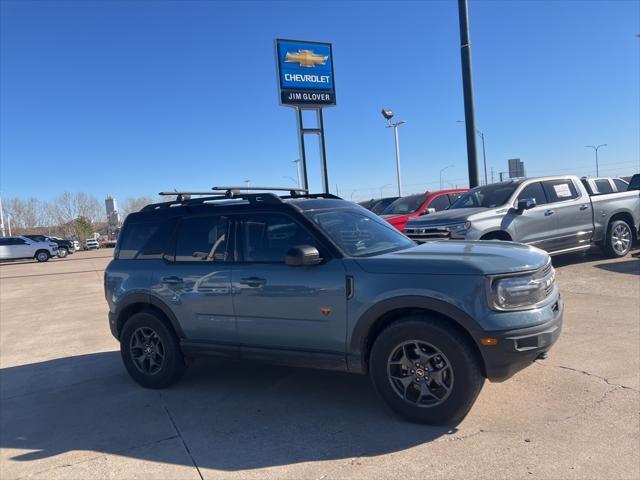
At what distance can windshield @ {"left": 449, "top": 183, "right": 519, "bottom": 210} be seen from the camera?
386 inches

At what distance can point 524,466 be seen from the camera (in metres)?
3.21

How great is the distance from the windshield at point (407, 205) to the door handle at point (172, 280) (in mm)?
9513

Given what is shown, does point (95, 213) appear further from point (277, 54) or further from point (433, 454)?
point (433, 454)

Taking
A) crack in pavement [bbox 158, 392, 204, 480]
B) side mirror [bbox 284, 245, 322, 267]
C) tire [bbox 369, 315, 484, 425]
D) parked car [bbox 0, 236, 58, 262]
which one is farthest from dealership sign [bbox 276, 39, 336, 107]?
parked car [bbox 0, 236, 58, 262]

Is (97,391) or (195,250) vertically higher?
(195,250)

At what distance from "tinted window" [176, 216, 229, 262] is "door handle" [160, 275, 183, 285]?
0.62 feet

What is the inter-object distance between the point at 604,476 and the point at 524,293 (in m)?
1.22

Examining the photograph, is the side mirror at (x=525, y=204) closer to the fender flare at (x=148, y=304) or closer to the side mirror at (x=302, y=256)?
the side mirror at (x=302, y=256)

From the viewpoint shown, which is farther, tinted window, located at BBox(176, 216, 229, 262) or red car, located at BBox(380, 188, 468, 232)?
red car, located at BBox(380, 188, 468, 232)

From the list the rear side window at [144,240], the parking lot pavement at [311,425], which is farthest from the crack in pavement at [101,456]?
the rear side window at [144,240]

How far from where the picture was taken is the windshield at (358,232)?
Answer: 14.2ft

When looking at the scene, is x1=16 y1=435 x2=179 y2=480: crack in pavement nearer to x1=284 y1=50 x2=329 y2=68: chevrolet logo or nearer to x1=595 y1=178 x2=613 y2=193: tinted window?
x1=595 y1=178 x2=613 y2=193: tinted window

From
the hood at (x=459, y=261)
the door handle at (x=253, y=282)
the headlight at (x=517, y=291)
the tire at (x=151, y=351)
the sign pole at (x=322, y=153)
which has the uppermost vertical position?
the sign pole at (x=322, y=153)

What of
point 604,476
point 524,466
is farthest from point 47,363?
point 604,476
